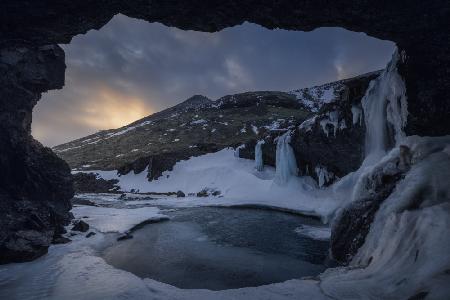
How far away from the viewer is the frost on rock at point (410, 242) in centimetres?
621

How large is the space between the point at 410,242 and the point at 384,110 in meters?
11.3

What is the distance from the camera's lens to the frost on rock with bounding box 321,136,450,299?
6.21m

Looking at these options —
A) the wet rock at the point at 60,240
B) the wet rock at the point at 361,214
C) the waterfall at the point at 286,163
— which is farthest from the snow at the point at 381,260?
the waterfall at the point at 286,163

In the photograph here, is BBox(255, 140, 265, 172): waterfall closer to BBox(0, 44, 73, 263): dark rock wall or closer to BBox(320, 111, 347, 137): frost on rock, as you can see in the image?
BBox(320, 111, 347, 137): frost on rock

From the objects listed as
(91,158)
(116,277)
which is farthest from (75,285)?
(91,158)

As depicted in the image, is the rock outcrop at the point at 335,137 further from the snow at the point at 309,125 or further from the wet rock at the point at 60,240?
the wet rock at the point at 60,240

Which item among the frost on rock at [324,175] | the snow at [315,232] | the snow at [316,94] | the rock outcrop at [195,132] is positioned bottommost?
the snow at [315,232]

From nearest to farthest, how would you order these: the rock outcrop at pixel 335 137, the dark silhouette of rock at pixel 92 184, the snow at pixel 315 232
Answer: the snow at pixel 315 232 → the rock outcrop at pixel 335 137 → the dark silhouette of rock at pixel 92 184

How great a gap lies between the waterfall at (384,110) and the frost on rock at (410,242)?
356 centimetres

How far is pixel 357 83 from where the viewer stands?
21.6m

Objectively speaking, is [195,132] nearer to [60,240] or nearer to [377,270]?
[60,240]

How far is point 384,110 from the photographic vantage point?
1723 centimetres

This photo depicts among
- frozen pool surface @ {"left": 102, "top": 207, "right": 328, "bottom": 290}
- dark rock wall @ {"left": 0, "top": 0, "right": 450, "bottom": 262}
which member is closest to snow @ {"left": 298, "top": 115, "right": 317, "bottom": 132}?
frozen pool surface @ {"left": 102, "top": 207, "right": 328, "bottom": 290}

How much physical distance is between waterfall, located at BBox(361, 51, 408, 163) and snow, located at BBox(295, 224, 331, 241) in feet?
15.4
